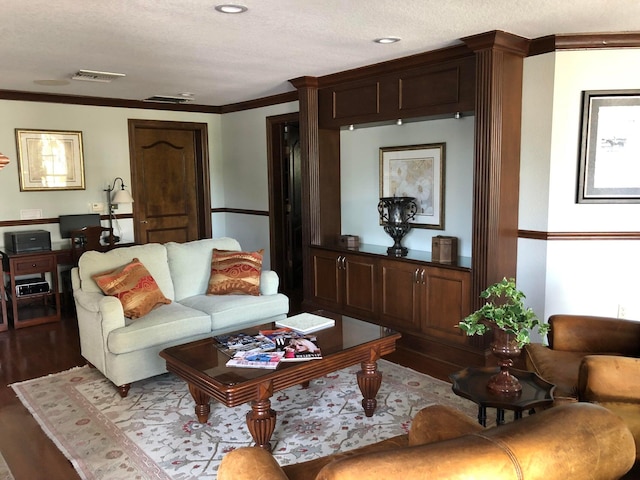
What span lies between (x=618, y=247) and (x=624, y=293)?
33 cm

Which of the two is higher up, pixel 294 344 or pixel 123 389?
pixel 294 344

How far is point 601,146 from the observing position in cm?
359

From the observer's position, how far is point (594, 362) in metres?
2.32

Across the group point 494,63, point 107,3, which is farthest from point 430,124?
point 107,3

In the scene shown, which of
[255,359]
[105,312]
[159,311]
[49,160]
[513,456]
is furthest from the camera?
[49,160]

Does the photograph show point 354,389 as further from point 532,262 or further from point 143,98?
point 143,98

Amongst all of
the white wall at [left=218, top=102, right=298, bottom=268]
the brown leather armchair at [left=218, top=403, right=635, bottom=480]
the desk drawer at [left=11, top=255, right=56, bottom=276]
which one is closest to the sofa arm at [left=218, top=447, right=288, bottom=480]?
the brown leather armchair at [left=218, top=403, right=635, bottom=480]

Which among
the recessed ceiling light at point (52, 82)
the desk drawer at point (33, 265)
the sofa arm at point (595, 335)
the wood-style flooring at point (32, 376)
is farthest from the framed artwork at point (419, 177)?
the desk drawer at point (33, 265)

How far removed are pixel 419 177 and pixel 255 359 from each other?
2.48m

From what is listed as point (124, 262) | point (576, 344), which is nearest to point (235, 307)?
point (124, 262)

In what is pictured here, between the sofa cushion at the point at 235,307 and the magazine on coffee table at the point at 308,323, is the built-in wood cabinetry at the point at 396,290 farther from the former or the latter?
the magazine on coffee table at the point at 308,323

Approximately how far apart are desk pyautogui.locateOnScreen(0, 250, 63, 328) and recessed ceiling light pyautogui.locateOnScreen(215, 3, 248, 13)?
3.43m

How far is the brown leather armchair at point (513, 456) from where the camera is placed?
120 centimetres

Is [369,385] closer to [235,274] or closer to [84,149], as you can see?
[235,274]
